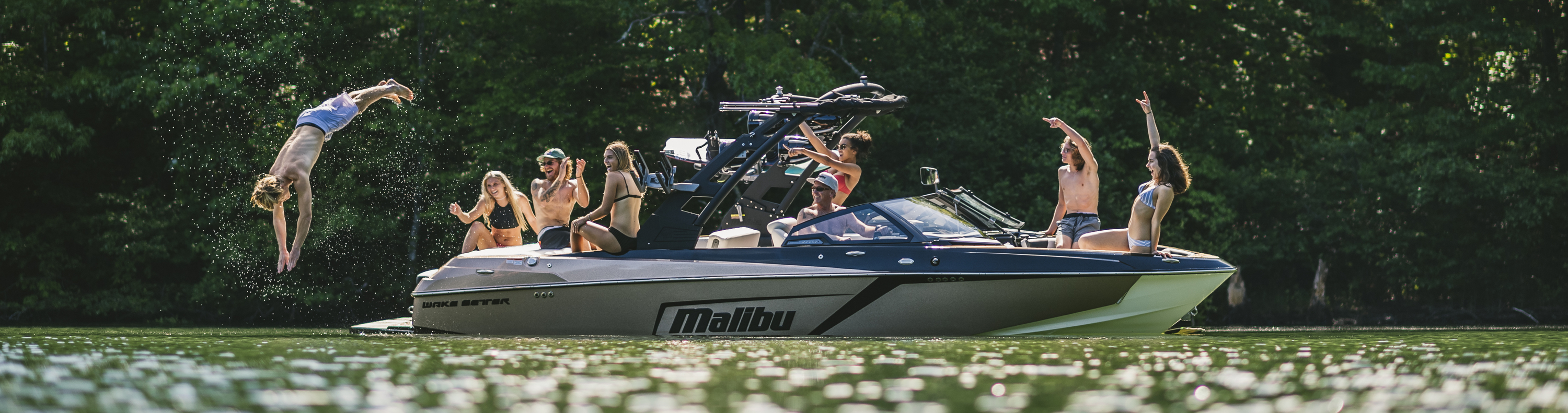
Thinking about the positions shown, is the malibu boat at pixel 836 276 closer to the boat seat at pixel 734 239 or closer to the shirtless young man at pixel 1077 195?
the boat seat at pixel 734 239

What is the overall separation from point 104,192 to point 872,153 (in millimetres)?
11560

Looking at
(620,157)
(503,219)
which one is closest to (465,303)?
(503,219)

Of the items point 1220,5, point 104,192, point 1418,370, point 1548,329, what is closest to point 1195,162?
point 1220,5

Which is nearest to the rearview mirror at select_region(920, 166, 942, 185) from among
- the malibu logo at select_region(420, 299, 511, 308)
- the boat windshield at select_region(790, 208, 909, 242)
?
the boat windshield at select_region(790, 208, 909, 242)

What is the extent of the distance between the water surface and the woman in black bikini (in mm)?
899

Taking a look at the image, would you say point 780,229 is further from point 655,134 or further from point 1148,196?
point 655,134

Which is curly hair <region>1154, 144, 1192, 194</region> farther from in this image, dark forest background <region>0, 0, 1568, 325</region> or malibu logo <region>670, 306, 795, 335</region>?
dark forest background <region>0, 0, 1568, 325</region>

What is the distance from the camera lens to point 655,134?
2036 centimetres

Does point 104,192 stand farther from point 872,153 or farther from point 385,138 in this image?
point 872,153

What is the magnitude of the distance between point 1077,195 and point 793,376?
464 centimetres

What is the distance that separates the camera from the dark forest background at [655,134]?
19.2 metres

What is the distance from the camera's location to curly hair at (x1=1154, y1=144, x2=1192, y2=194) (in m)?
9.02

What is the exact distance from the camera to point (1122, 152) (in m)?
21.2

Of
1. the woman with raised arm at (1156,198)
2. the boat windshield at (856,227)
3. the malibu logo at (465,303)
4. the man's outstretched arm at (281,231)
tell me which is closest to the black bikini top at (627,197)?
the malibu logo at (465,303)
